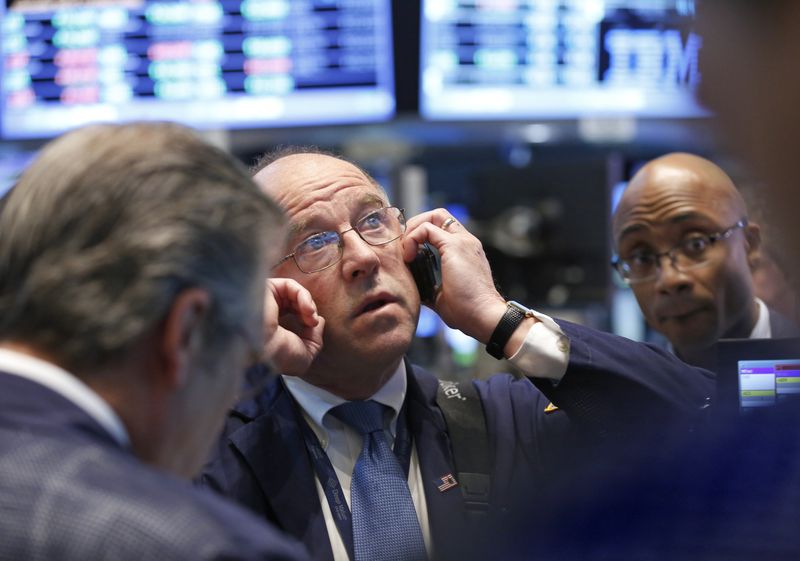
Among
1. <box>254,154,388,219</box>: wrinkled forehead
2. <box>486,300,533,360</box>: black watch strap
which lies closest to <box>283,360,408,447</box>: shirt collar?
<box>486,300,533,360</box>: black watch strap

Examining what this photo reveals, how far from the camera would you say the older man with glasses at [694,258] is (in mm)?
2164

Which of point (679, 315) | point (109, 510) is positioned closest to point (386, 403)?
point (679, 315)

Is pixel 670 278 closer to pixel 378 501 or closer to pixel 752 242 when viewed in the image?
pixel 752 242

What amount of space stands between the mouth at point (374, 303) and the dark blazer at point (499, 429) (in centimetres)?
21

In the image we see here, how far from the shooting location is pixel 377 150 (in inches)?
185

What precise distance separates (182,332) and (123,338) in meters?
0.06

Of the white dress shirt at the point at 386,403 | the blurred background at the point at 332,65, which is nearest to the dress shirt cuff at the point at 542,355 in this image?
the white dress shirt at the point at 386,403

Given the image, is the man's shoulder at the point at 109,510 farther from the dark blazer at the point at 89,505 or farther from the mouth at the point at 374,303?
the mouth at the point at 374,303

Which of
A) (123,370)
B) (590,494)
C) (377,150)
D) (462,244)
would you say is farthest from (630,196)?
(377,150)

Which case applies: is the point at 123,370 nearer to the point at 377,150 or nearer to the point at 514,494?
the point at 514,494

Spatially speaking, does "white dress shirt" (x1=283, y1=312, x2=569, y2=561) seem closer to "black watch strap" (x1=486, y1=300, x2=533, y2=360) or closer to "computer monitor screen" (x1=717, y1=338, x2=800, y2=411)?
"black watch strap" (x1=486, y1=300, x2=533, y2=360)

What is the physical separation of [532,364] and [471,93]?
1559mm

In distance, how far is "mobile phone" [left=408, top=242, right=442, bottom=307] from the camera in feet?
6.14

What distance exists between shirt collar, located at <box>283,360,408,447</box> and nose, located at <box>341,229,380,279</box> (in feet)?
0.75
